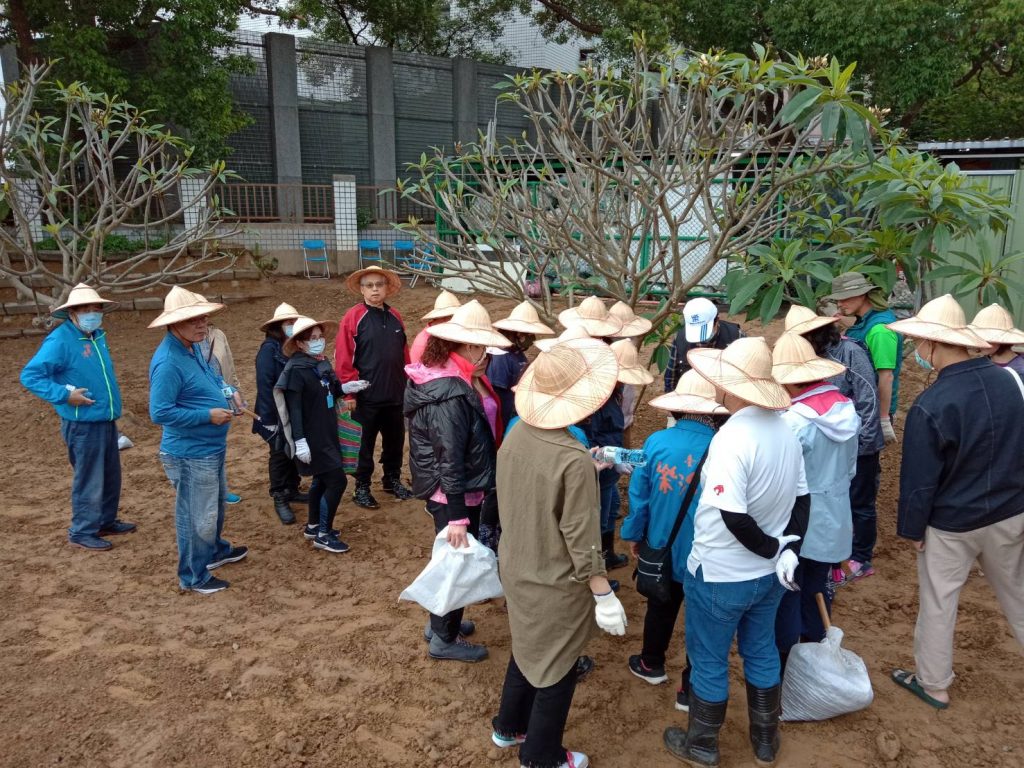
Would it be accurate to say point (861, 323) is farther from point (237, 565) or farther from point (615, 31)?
point (615, 31)

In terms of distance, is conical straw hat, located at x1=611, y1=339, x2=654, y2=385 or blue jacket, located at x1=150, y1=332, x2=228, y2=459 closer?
conical straw hat, located at x1=611, y1=339, x2=654, y2=385

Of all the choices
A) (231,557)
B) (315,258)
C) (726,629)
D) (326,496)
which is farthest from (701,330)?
(315,258)

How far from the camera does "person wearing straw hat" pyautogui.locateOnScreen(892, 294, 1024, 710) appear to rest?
3238 millimetres

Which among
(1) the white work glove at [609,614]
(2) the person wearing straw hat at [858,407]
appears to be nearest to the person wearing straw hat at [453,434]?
(1) the white work glove at [609,614]

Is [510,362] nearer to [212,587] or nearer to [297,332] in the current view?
[297,332]

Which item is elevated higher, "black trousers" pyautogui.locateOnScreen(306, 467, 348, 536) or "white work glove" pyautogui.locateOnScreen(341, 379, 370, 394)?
"white work glove" pyautogui.locateOnScreen(341, 379, 370, 394)

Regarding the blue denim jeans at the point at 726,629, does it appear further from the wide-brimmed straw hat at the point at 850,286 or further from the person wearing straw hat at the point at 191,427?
the person wearing straw hat at the point at 191,427

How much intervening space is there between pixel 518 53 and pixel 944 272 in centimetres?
2025

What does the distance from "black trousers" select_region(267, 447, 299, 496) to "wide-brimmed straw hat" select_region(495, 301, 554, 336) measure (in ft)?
6.77

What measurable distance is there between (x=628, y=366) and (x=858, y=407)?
1.36 m

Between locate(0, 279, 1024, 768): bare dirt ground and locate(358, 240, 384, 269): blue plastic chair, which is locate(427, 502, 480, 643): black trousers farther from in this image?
locate(358, 240, 384, 269): blue plastic chair

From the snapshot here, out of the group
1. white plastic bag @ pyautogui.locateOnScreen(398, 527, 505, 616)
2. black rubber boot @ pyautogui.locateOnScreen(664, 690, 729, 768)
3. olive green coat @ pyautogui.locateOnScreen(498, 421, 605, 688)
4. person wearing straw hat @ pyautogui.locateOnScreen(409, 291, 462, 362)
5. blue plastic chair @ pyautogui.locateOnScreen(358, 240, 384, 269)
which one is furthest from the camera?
blue plastic chair @ pyautogui.locateOnScreen(358, 240, 384, 269)

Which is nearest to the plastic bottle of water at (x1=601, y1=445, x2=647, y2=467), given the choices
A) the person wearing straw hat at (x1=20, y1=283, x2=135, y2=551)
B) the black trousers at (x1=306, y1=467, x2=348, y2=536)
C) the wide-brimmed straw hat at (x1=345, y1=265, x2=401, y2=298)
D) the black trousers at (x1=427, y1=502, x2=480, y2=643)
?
the black trousers at (x1=427, y1=502, x2=480, y2=643)

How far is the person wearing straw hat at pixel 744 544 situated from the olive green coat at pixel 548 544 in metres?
0.46
